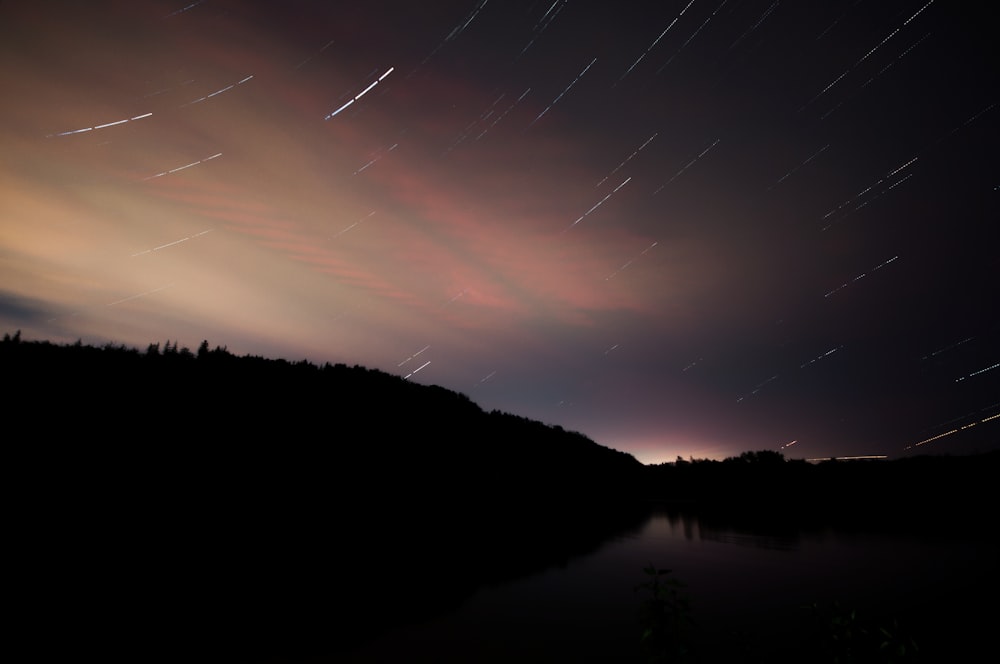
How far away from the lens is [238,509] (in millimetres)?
25672

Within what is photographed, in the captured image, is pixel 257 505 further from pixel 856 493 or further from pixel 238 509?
pixel 856 493

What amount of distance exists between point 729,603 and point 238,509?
90.0 ft

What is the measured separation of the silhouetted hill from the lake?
193 centimetres

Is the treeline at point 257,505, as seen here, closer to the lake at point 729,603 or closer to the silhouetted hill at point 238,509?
the silhouetted hill at point 238,509

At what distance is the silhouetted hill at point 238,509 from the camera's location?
39.3ft

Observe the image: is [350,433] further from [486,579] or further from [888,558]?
[888,558]

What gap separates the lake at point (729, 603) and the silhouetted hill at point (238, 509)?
1.93 m

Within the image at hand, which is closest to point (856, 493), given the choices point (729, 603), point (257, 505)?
point (729, 603)

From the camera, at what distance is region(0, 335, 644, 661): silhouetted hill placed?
11977 millimetres

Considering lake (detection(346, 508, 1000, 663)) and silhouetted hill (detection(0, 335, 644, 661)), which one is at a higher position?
silhouetted hill (detection(0, 335, 644, 661))

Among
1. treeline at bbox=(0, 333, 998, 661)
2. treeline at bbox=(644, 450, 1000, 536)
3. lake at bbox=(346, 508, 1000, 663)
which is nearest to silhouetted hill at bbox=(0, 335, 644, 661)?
treeline at bbox=(0, 333, 998, 661)

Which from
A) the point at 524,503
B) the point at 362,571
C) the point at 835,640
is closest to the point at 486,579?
the point at 362,571

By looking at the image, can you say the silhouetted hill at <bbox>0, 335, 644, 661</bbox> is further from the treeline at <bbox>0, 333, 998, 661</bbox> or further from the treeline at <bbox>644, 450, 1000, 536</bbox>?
the treeline at <bbox>644, 450, 1000, 536</bbox>

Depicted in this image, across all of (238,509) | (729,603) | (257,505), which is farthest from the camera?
(257,505)
